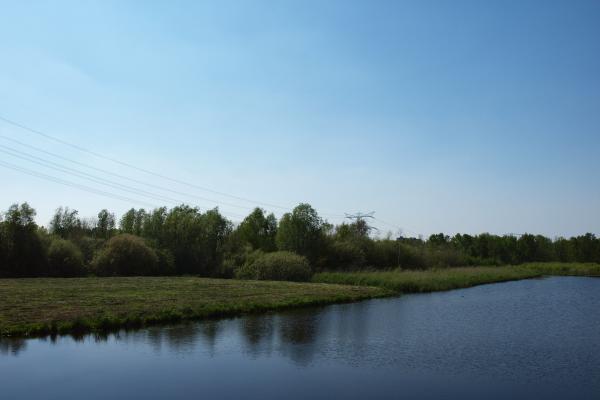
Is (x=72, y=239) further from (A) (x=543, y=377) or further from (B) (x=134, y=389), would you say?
(A) (x=543, y=377)

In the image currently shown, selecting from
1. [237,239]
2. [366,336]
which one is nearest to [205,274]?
[237,239]

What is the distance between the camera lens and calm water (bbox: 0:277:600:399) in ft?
49.3

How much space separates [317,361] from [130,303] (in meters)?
15.0

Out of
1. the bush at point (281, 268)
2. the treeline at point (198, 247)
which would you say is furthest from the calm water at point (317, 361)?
the treeline at point (198, 247)

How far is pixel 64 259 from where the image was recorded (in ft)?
181

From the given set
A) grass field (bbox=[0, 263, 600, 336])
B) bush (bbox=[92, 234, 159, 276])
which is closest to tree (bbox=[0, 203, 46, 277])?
bush (bbox=[92, 234, 159, 276])

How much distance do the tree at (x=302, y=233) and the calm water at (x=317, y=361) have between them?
123ft

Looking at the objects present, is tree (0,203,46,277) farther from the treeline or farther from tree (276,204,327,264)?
tree (276,204,327,264)

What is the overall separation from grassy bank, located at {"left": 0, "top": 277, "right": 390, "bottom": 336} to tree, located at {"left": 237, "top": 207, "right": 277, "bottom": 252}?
105 feet

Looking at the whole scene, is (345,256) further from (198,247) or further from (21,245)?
(21,245)

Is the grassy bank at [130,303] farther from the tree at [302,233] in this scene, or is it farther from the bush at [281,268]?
the tree at [302,233]

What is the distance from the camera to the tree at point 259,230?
7600 centimetres

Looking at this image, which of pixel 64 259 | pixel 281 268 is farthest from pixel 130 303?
pixel 64 259

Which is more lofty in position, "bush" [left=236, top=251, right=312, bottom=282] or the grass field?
"bush" [left=236, top=251, right=312, bottom=282]
